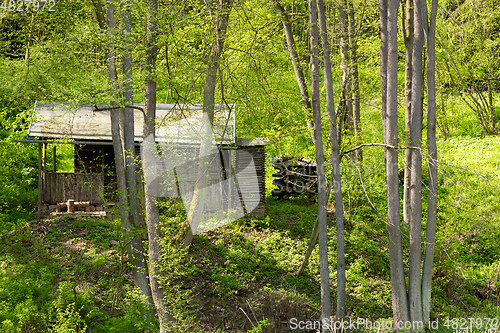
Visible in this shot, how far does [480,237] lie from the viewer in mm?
10773

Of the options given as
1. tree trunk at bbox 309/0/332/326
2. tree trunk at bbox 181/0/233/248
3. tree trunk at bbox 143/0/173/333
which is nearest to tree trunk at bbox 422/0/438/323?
tree trunk at bbox 309/0/332/326

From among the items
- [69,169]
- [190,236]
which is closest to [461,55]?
[190,236]

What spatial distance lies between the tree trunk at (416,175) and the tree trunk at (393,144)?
22 cm

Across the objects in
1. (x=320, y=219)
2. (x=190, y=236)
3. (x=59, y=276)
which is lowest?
(x=59, y=276)

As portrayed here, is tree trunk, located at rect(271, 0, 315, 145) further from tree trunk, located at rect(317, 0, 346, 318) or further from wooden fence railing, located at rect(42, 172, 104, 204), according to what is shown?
wooden fence railing, located at rect(42, 172, 104, 204)

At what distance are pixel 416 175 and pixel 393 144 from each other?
2.25 feet

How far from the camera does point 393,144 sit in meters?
6.65

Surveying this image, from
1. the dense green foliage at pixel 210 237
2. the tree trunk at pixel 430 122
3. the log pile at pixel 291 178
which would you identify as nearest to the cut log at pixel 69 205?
the dense green foliage at pixel 210 237

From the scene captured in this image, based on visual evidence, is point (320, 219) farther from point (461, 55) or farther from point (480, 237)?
point (461, 55)

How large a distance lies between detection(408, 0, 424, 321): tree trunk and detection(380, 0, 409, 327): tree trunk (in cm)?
22

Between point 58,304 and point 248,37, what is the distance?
684cm

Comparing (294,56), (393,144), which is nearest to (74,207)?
(294,56)

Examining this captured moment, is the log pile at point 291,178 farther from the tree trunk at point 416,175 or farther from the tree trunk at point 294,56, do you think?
the tree trunk at point 416,175

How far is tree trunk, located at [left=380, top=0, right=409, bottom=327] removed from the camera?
6.56 meters
